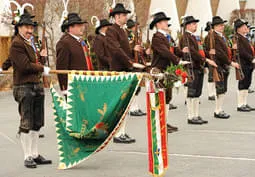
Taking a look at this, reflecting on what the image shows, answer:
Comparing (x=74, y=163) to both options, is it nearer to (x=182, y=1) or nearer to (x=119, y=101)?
(x=119, y=101)

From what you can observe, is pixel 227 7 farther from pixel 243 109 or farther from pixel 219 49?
pixel 219 49

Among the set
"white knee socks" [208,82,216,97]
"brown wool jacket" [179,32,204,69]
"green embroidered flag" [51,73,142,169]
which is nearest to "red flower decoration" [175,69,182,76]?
"green embroidered flag" [51,73,142,169]

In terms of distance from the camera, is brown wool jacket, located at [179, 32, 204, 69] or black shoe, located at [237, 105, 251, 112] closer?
brown wool jacket, located at [179, 32, 204, 69]

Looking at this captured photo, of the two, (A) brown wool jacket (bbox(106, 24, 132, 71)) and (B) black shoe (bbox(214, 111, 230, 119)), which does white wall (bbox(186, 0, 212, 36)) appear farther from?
(A) brown wool jacket (bbox(106, 24, 132, 71))

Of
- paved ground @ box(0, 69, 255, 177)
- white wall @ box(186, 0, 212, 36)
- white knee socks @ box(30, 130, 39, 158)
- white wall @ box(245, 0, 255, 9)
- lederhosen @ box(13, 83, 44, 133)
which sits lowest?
paved ground @ box(0, 69, 255, 177)

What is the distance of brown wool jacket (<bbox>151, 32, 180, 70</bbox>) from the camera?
1146 centimetres


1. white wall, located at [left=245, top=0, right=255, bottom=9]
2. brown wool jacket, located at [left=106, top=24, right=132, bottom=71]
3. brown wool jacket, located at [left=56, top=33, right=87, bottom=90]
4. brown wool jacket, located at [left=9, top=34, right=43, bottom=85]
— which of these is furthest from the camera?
white wall, located at [left=245, top=0, right=255, bottom=9]

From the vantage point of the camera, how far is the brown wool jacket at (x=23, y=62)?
887 centimetres

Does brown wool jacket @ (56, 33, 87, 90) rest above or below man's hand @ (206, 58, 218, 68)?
above

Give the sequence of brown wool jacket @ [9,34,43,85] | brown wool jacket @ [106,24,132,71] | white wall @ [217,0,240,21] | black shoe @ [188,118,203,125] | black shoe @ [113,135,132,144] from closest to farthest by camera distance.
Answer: brown wool jacket @ [9,34,43,85]
black shoe @ [113,135,132,144]
brown wool jacket @ [106,24,132,71]
black shoe @ [188,118,203,125]
white wall @ [217,0,240,21]

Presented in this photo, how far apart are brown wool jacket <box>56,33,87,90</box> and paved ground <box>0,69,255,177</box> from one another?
1352 mm

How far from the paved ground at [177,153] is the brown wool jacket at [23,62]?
124 cm

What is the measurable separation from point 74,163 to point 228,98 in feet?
30.6

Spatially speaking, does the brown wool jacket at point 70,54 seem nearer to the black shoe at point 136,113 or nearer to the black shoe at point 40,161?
the black shoe at point 40,161
